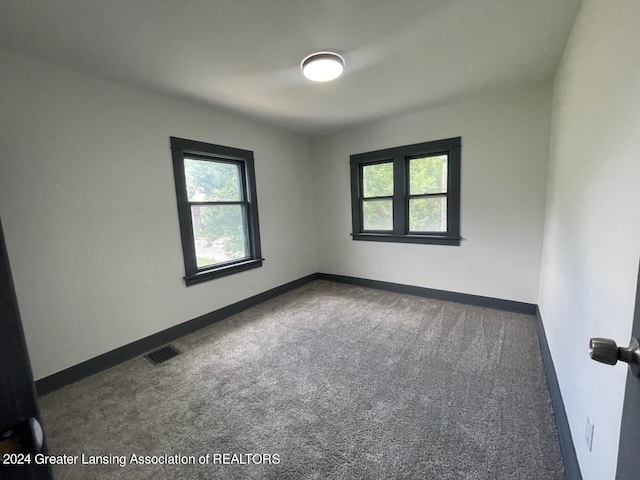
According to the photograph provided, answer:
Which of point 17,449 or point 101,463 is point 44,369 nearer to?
point 101,463

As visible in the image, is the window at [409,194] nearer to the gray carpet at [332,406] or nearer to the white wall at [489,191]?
the white wall at [489,191]

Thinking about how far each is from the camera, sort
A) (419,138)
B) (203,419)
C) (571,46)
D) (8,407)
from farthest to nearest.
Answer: (419,138) → (571,46) → (203,419) → (8,407)

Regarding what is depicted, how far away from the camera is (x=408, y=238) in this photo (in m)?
3.83

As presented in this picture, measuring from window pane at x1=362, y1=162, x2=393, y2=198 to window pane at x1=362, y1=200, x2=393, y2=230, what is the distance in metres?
0.12

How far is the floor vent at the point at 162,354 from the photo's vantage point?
8.21 ft

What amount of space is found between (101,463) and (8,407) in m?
1.52

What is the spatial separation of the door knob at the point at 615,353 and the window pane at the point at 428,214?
3.14m

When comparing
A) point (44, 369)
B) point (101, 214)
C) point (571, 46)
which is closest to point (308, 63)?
point (571, 46)

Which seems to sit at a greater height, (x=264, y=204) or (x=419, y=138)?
(x=419, y=138)

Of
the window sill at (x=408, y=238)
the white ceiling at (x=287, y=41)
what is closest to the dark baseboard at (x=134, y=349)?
the window sill at (x=408, y=238)

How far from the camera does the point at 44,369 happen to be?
210 centimetres

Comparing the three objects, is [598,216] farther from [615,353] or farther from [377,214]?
[377,214]

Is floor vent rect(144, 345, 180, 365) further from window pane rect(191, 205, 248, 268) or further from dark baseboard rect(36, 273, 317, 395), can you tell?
window pane rect(191, 205, 248, 268)

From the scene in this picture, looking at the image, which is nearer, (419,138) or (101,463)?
(101,463)
